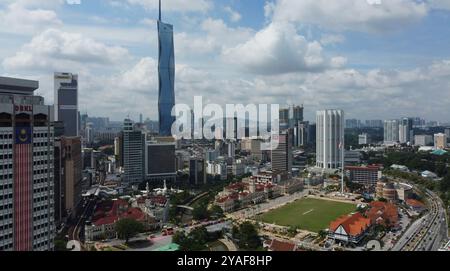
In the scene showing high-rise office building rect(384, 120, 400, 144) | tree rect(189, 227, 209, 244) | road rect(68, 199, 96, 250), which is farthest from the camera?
high-rise office building rect(384, 120, 400, 144)

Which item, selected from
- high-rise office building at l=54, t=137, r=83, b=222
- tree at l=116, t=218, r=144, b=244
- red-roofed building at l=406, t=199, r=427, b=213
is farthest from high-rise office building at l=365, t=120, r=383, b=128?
tree at l=116, t=218, r=144, b=244

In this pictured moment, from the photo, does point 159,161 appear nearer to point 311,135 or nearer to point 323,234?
point 323,234

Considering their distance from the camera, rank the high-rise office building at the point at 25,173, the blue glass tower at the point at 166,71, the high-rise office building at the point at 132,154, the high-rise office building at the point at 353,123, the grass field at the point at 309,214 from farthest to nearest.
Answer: the high-rise office building at the point at 353,123, the blue glass tower at the point at 166,71, the high-rise office building at the point at 132,154, the grass field at the point at 309,214, the high-rise office building at the point at 25,173

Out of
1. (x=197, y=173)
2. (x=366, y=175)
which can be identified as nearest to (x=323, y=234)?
(x=197, y=173)

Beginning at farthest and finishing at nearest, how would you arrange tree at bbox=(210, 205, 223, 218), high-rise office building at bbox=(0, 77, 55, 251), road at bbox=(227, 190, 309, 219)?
road at bbox=(227, 190, 309, 219), tree at bbox=(210, 205, 223, 218), high-rise office building at bbox=(0, 77, 55, 251)

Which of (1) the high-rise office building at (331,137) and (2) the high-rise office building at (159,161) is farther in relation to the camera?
(1) the high-rise office building at (331,137)

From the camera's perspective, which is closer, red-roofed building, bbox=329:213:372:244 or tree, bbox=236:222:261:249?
tree, bbox=236:222:261:249

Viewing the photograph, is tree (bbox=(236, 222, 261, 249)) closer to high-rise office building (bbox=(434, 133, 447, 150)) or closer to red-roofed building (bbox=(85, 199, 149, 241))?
red-roofed building (bbox=(85, 199, 149, 241))

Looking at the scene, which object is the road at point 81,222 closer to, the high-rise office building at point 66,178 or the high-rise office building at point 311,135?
the high-rise office building at point 66,178

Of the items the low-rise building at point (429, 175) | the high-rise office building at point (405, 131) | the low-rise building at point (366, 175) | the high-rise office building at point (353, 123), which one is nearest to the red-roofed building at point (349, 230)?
the low-rise building at point (366, 175)
